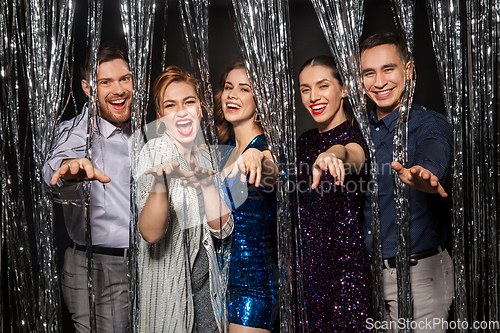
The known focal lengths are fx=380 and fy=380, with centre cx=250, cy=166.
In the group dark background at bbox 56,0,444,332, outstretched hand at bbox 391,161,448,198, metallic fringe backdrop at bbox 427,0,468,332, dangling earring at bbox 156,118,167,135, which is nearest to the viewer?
outstretched hand at bbox 391,161,448,198

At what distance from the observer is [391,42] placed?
1.04 meters

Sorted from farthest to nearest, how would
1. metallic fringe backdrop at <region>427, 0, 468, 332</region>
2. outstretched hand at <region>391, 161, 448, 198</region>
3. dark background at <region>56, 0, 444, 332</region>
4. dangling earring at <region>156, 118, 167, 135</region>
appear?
1. dark background at <region>56, 0, 444, 332</region>
2. dangling earring at <region>156, 118, 167, 135</region>
3. metallic fringe backdrop at <region>427, 0, 468, 332</region>
4. outstretched hand at <region>391, 161, 448, 198</region>

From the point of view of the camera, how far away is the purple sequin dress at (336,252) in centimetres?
101

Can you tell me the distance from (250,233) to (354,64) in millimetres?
528

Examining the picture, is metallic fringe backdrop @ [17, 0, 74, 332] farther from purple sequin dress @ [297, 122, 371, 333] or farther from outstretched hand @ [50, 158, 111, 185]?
purple sequin dress @ [297, 122, 371, 333]

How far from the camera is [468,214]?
1017 millimetres

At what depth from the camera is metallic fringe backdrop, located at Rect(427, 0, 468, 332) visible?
3.19 ft

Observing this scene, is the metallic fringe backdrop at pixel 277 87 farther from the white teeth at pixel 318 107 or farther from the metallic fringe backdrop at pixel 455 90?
the metallic fringe backdrop at pixel 455 90

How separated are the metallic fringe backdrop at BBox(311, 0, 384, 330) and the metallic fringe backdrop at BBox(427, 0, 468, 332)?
0.64 feet

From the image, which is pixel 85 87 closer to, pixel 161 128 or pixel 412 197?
pixel 161 128

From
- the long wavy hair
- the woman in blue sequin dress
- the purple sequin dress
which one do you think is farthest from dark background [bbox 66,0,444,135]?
the purple sequin dress

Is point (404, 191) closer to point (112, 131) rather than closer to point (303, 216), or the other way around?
point (303, 216)

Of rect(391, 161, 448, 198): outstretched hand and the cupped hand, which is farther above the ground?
the cupped hand

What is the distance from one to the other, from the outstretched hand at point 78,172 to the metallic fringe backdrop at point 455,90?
2.84 ft
